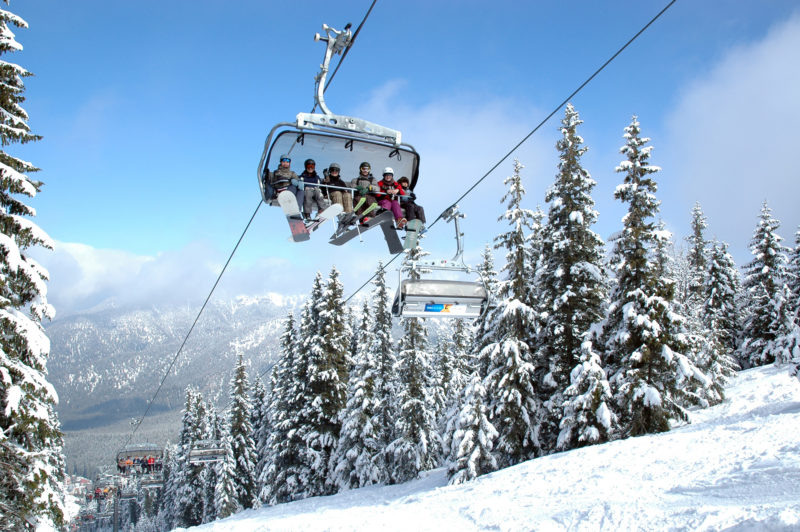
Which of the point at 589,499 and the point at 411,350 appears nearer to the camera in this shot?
the point at 589,499

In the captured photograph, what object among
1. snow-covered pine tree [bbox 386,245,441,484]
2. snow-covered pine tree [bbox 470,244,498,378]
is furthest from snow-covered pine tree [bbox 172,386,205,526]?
snow-covered pine tree [bbox 470,244,498,378]

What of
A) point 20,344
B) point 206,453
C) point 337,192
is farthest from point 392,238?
point 206,453

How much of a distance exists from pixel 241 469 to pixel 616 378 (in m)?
34.1

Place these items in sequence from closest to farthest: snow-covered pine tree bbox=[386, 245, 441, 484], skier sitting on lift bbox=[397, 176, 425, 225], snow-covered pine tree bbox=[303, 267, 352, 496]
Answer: skier sitting on lift bbox=[397, 176, 425, 225] → snow-covered pine tree bbox=[386, 245, 441, 484] → snow-covered pine tree bbox=[303, 267, 352, 496]

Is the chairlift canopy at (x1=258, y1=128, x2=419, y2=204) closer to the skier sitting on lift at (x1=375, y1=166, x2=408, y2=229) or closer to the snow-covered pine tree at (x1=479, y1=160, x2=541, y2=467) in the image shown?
the skier sitting on lift at (x1=375, y1=166, x2=408, y2=229)

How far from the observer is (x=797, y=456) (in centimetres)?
1122

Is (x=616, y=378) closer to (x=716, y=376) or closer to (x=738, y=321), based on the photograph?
(x=716, y=376)

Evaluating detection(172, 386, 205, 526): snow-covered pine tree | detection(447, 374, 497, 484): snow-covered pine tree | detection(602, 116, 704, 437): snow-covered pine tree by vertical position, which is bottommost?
detection(172, 386, 205, 526): snow-covered pine tree

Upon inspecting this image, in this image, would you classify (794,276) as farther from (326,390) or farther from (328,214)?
(328,214)

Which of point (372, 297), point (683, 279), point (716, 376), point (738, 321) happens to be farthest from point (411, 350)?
point (683, 279)

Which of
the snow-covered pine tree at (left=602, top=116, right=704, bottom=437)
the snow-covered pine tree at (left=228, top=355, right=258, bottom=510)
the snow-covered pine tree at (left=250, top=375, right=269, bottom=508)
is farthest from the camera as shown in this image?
the snow-covered pine tree at (left=250, top=375, right=269, bottom=508)

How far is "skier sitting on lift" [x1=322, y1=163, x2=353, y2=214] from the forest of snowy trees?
5.63 m

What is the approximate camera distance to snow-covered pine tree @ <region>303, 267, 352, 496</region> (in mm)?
30219

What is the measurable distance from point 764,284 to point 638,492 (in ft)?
113
